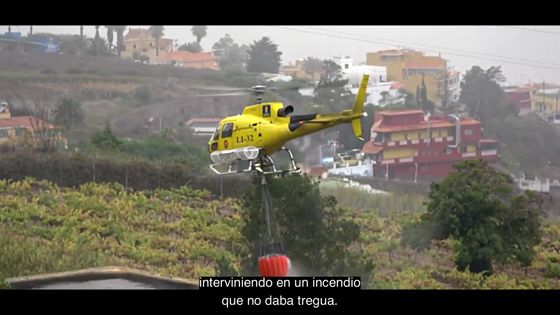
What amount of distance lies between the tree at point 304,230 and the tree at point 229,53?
5.89 m

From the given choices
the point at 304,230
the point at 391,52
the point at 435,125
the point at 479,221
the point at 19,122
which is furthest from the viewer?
the point at 19,122

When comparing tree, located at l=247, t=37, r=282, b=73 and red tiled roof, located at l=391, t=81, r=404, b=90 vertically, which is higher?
tree, located at l=247, t=37, r=282, b=73

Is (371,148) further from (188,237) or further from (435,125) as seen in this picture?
Result: (188,237)

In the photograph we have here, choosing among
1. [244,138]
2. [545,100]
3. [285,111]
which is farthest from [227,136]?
[545,100]

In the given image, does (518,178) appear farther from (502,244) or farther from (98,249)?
(98,249)

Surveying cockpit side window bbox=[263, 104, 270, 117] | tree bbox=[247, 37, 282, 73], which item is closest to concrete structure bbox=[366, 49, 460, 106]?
tree bbox=[247, 37, 282, 73]

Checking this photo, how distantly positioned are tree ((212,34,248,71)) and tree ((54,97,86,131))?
3.42m

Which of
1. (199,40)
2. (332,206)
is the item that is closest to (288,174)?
(332,206)

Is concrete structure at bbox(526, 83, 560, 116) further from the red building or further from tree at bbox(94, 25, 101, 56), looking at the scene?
tree at bbox(94, 25, 101, 56)

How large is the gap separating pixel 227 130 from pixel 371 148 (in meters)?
8.44

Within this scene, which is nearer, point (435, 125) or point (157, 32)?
point (157, 32)

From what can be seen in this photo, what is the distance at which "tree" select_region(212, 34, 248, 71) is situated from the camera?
32719 mm

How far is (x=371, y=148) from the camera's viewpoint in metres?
33.1

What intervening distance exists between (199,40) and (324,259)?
8.61m
